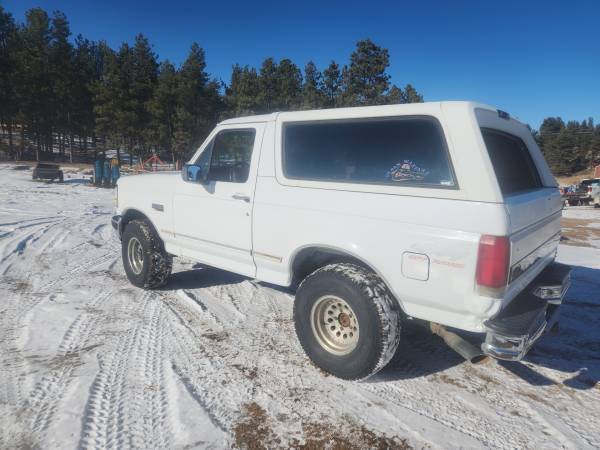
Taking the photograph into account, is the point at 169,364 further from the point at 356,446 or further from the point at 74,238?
the point at 74,238

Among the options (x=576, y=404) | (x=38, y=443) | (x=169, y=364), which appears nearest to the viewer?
(x=38, y=443)

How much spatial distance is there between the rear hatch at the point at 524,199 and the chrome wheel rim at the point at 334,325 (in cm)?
125

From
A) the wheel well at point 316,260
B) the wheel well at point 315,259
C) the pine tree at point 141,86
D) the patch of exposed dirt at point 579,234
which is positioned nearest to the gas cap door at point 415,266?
the wheel well at point 316,260

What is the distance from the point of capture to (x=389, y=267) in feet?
9.49

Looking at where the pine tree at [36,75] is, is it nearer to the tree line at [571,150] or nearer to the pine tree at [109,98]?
the pine tree at [109,98]

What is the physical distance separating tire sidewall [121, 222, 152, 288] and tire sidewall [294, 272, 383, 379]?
2.50 m

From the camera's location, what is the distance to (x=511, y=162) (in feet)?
11.8

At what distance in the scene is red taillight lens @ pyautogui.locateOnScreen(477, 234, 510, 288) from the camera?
2.44m

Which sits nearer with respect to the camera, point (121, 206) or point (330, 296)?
point (330, 296)

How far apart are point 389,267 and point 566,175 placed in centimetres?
7944

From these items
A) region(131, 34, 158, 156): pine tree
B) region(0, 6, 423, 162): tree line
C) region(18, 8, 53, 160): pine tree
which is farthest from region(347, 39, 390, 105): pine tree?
region(18, 8, 53, 160): pine tree

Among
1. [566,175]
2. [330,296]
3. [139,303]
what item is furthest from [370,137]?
[566,175]

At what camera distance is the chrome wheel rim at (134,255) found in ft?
17.4

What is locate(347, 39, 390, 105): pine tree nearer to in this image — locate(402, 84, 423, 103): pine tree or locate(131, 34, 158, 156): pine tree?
locate(402, 84, 423, 103): pine tree
